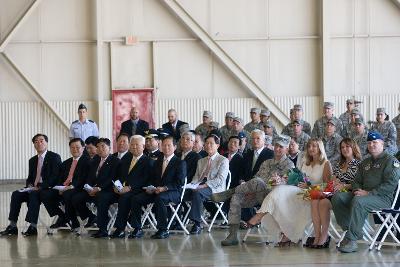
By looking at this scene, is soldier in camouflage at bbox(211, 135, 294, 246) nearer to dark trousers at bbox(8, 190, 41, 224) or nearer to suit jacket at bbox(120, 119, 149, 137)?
dark trousers at bbox(8, 190, 41, 224)

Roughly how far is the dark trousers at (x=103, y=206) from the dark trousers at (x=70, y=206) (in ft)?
1.59

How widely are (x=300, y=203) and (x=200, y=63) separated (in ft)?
31.8

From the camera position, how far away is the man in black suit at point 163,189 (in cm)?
991

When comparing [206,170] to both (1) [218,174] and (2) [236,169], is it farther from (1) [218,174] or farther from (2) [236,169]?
(2) [236,169]

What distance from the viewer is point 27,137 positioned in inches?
740

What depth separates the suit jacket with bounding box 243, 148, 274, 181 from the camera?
10.4 meters

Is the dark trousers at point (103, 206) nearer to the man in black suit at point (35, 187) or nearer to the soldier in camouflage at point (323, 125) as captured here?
the man in black suit at point (35, 187)

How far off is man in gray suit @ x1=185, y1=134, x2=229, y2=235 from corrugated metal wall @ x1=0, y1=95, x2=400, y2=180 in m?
8.14

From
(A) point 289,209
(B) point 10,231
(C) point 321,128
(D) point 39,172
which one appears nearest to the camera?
(A) point 289,209

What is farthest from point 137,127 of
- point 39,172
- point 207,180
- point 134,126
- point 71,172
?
point 207,180

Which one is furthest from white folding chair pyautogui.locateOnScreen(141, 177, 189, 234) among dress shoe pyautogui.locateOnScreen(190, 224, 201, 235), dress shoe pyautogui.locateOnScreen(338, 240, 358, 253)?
dress shoe pyautogui.locateOnScreen(338, 240, 358, 253)

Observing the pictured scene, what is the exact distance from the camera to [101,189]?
409 inches

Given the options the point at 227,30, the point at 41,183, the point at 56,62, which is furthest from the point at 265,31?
the point at 41,183

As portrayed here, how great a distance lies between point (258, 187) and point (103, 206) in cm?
193
